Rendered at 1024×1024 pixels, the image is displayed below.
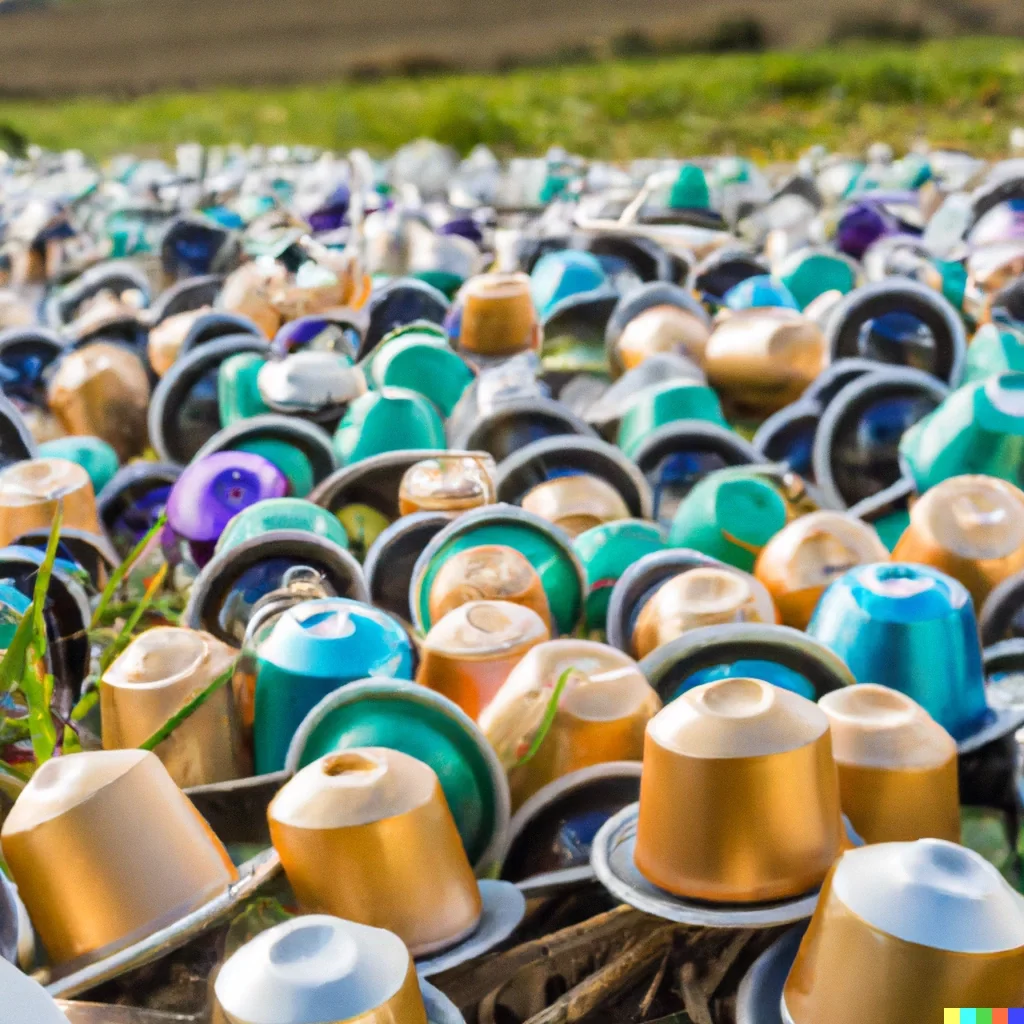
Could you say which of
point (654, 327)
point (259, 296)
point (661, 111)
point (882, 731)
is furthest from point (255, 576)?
point (661, 111)

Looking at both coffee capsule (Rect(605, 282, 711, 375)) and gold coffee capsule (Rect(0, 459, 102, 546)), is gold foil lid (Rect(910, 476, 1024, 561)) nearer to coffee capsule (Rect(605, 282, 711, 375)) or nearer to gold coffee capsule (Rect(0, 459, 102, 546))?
coffee capsule (Rect(605, 282, 711, 375))

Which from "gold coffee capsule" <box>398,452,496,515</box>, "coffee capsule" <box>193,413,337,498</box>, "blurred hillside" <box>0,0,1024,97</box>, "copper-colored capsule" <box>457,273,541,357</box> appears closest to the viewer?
"gold coffee capsule" <box>398,452,496,515</box>

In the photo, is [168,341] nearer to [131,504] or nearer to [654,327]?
[131,504]

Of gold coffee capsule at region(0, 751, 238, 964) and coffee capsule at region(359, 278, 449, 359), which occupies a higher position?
coffee capsule at region(359, 278, 449, 359)

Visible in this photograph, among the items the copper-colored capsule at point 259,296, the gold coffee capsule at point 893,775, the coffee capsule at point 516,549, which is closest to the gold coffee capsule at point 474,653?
the coffee capsule at point 516,549

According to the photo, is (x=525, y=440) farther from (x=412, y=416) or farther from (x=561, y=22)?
(x=561, y=22)

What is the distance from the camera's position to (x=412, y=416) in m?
1.28

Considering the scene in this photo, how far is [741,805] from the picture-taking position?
0.66 metres

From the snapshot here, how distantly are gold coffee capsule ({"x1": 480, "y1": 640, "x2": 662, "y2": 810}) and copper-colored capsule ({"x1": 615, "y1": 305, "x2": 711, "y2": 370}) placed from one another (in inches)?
28.7

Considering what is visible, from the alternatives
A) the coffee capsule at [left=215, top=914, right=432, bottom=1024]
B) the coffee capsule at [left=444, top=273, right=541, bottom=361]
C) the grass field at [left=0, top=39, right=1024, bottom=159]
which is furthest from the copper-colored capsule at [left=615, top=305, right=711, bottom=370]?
the grass field at [left=0, top=39, right=1024, bottom=159]

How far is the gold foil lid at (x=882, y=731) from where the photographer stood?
2.44ft

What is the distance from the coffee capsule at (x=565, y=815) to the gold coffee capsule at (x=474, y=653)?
3.9 inches

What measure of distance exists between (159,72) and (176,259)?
395 inches

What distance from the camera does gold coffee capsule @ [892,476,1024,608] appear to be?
3.31ft
